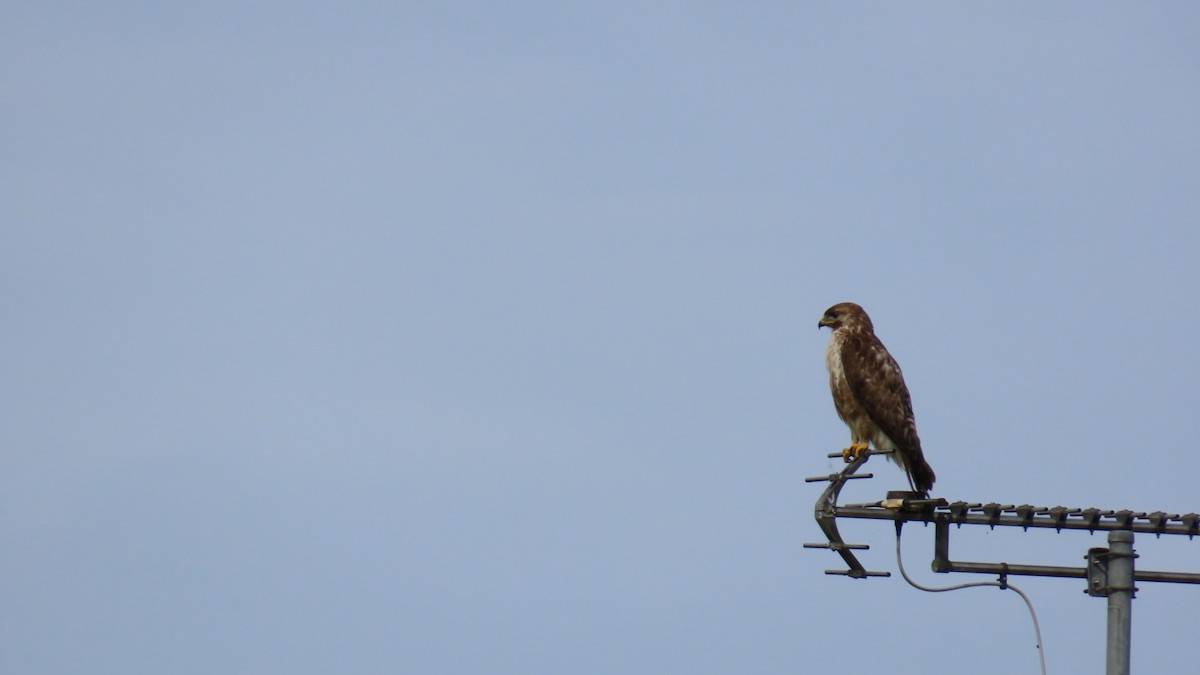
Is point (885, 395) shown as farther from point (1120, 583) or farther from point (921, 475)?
point (1120, 583)

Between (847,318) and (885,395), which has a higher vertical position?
(847,318)

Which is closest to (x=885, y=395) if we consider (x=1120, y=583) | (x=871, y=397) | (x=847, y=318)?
(x=871, y=397)

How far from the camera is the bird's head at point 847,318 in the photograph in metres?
16.0

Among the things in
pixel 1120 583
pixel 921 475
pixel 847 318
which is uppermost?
pixel 847 318

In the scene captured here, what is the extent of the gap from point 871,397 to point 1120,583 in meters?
5.44

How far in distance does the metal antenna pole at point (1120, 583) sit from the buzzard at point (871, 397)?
4534 mm

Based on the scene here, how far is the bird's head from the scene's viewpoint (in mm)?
15984

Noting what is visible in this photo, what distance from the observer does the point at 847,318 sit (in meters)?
16.1

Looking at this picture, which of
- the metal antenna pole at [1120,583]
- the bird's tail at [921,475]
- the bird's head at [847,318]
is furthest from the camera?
the bird's head at [847,318]

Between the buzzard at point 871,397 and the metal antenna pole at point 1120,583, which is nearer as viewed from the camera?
the metal antenna pole at point 1120,583

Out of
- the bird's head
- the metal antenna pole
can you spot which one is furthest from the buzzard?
the metal antenna pole

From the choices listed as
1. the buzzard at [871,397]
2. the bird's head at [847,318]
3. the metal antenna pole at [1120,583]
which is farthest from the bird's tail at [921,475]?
the metal antenna pole at [1120,583]

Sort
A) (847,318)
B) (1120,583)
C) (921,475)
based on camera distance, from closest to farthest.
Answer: (1120,583), (921,475), (847,318)

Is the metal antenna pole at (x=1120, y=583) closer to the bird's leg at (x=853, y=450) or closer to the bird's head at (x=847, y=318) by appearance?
the bird's leg at (x=853, y=450)
